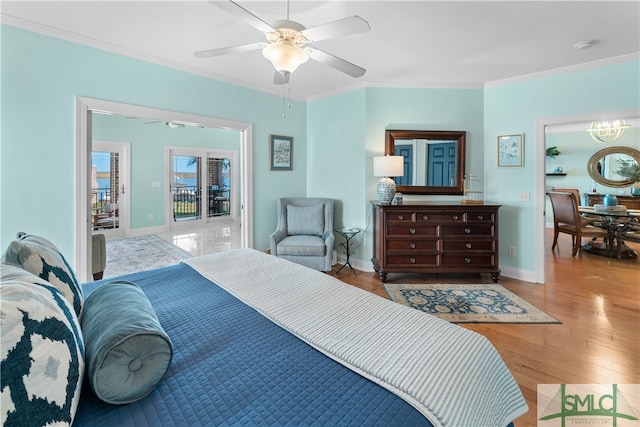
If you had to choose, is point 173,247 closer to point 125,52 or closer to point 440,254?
point 125,52

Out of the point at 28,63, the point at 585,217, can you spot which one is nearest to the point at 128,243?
the point at 28,63

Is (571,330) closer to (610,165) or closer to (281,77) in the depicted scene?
(281,77)

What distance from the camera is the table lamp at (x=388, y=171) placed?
145 inches

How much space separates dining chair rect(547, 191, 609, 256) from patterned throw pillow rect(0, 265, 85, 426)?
6.23 metres

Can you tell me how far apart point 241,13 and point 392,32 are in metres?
1.55

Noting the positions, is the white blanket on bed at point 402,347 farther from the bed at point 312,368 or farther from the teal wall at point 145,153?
the teal wall at point 145,153

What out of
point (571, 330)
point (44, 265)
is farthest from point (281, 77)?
point (571, 330)

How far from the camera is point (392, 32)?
2.61 meters

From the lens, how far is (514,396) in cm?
111

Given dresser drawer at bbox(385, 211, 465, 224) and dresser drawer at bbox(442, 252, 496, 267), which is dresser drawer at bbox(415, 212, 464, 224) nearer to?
dresser drawer at bbox(385, 211, 465, 224)

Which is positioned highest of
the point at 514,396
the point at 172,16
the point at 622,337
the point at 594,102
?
the point at 172,16

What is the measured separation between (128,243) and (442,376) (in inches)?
244

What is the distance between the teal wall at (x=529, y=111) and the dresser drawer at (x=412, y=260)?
1087mm

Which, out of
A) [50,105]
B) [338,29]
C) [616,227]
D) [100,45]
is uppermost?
[100,45]
